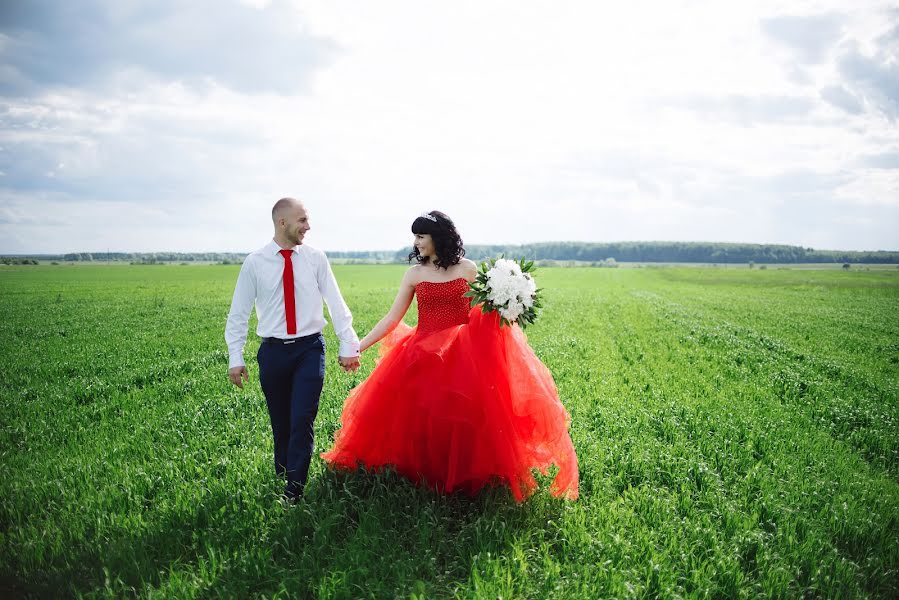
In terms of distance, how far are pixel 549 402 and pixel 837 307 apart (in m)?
33.1

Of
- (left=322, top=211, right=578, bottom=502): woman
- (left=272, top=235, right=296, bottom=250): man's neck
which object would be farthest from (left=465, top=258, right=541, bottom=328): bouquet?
(left=272, top=235, right=296, bottom=250): man's neck

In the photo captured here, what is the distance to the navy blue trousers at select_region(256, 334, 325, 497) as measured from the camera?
5.22m

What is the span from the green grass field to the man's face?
259cm

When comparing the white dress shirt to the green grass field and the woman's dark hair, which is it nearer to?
the woman's dark hair

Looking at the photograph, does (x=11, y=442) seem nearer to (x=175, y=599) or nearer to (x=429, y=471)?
(x=175, y=599)

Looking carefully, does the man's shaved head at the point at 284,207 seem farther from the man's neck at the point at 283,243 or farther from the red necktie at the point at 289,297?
the red necktie at the point at 289,297

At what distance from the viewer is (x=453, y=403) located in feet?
16.3

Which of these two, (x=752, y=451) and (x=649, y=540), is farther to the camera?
(x=752, y=451)

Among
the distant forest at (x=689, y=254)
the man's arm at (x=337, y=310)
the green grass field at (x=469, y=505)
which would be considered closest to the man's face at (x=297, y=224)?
the man's arm at (x=337, y=310)

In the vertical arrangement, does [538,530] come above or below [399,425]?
below

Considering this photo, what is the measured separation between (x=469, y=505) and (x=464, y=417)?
3.13 ft

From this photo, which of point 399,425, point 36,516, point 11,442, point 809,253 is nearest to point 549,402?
point 399,425

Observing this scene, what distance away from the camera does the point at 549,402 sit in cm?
521

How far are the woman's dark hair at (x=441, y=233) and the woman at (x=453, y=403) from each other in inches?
0.4
